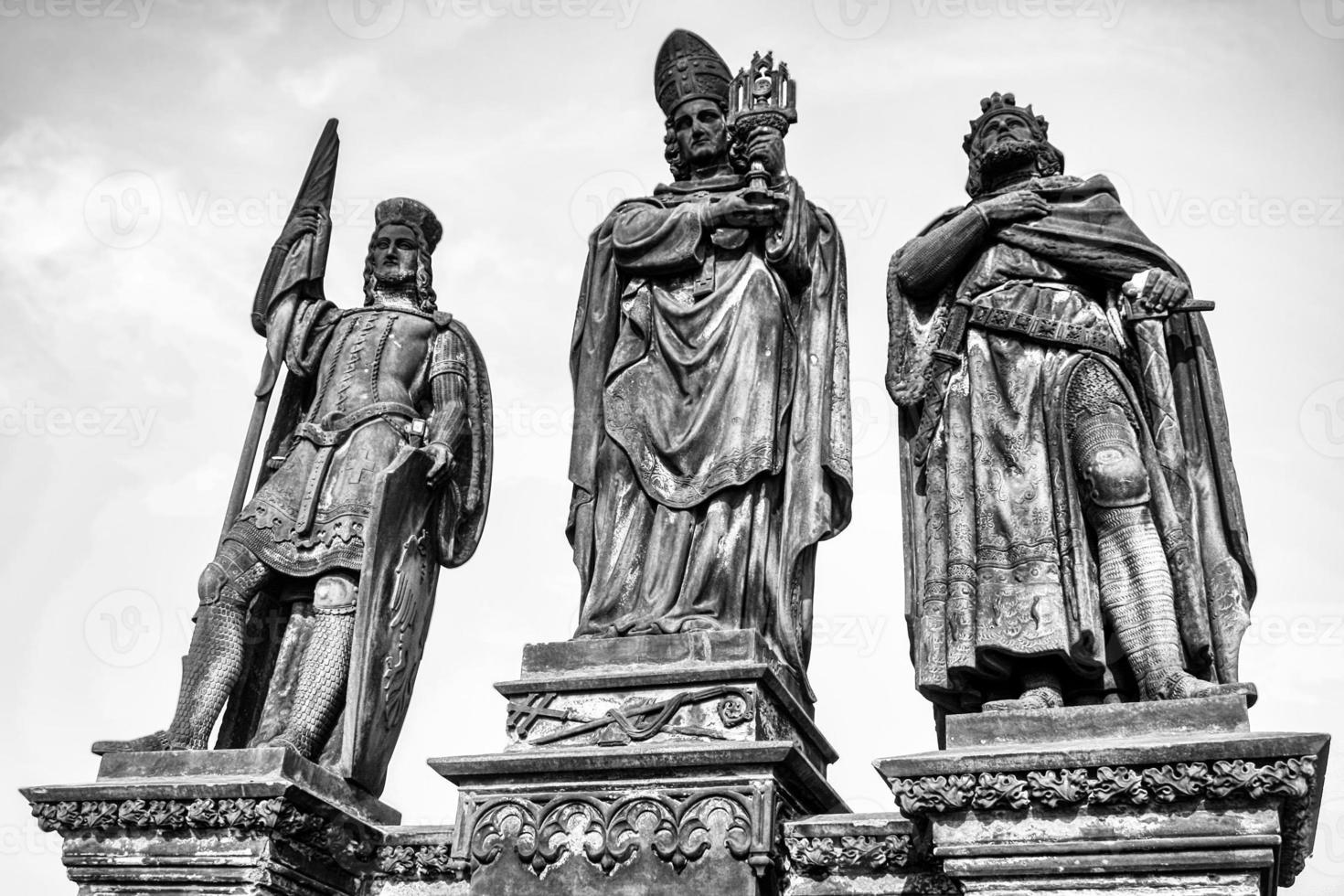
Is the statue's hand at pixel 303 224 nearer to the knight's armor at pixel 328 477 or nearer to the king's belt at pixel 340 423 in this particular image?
the knight's armor at pixel 328 477

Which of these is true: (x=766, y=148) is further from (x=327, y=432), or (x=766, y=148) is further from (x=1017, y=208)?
(x=327, y=432)

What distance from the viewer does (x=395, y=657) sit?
885 cm

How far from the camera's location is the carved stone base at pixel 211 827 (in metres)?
7.62

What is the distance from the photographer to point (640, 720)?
7.31 m

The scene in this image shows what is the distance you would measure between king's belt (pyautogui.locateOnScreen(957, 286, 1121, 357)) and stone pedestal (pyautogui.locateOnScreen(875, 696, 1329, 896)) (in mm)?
2200

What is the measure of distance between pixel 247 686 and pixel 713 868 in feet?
11.5

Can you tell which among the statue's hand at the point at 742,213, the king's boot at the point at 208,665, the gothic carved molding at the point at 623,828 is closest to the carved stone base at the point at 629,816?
the gothic carved molding at the point at 623,828

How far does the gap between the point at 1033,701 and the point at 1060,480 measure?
3.95 ft

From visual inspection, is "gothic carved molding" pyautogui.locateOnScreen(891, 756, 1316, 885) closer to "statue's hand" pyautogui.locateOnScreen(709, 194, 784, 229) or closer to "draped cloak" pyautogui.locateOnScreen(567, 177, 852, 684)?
"draped cloak" pyautogui.locateOnScreen(567, 177, 852, 684)

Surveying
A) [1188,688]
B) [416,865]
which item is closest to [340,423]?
[416,865]

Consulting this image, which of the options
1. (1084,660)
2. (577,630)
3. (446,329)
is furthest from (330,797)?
(1084,660)

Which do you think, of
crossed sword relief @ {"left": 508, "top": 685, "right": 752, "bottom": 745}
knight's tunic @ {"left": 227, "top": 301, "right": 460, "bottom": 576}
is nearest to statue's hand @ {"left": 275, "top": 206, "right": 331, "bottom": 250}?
knight's tunic @ {"left": 227, "top": 301, "right": 460, "bottom": 576}

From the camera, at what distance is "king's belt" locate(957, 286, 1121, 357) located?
320 inches

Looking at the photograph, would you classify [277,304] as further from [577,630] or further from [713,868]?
[713,868]
